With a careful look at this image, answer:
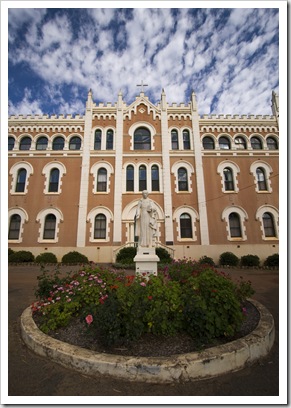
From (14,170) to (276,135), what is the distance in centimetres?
2460

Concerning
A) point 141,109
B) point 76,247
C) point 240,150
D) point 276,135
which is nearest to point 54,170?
point 76,247

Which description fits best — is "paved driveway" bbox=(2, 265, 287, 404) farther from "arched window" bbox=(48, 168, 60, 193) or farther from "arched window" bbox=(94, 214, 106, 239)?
"arched window" bbox=(48, 168, 60, 193)

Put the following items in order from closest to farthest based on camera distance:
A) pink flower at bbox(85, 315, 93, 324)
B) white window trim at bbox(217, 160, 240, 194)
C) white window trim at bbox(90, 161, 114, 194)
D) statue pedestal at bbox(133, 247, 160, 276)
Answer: pink flower at bbox(85, 315, 93, 324), statue pedestal at bbox(133, 247, 160, 276), white window trim at bbox(90, 161, 114, 194), white window trim at bbox(217, 160, 240, 194)

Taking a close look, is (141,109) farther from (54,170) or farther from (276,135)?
(276,135)

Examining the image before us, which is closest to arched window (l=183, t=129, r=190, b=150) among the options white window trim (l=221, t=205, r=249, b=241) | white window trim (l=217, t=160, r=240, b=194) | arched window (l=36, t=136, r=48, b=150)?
white window trim (l=217, t=160, r=240, b=194)

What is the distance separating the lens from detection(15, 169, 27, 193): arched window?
18.4 metres

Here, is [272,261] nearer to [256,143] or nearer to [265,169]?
[265,169]

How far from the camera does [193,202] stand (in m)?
17.8

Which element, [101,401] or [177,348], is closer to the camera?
[101,401]

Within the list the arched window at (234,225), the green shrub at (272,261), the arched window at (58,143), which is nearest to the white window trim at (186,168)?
the arched window at (234,225)

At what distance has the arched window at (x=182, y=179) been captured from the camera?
18.4 meters

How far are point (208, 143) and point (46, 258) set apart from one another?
17.2 meters

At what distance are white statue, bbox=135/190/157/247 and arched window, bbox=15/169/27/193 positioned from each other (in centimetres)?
1571

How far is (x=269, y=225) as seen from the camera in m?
17.8
